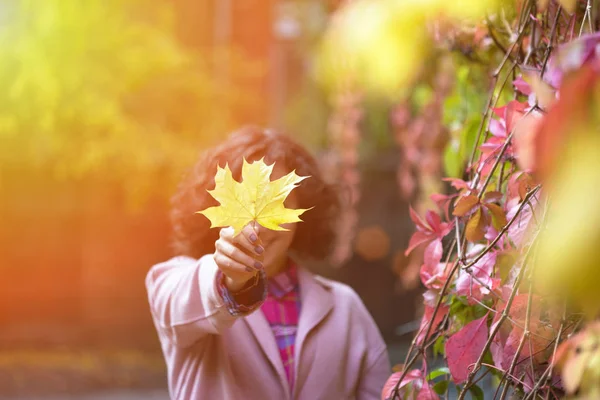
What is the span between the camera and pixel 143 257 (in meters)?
6.63

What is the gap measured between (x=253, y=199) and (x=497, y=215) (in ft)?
1.11

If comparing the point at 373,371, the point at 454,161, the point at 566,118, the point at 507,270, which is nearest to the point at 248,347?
the point at 373,371

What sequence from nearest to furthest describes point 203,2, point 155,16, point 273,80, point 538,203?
point 538,203 → point 155,16 → point 203,2 → point 273,80

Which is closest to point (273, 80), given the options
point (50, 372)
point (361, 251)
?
point (361, 251)

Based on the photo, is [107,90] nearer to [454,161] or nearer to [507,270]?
[454,161]

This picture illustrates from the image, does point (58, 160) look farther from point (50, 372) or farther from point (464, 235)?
point (464, 235)

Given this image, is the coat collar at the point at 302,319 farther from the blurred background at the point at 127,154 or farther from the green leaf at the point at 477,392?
the blurred background at the point at 127,154

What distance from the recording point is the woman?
4.20ft

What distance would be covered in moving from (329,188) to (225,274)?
20.4 inches

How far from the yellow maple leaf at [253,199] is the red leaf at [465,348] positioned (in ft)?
0.94

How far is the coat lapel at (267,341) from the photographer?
139cm

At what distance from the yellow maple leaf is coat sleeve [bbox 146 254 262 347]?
0.58 feet

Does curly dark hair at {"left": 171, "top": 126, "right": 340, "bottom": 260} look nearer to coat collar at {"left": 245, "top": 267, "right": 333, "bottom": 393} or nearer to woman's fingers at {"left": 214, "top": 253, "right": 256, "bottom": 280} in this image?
coat collar at {"left": 245, "top": 267, "right": 333, "bottom": 393}

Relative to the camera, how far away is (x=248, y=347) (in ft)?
4.59
